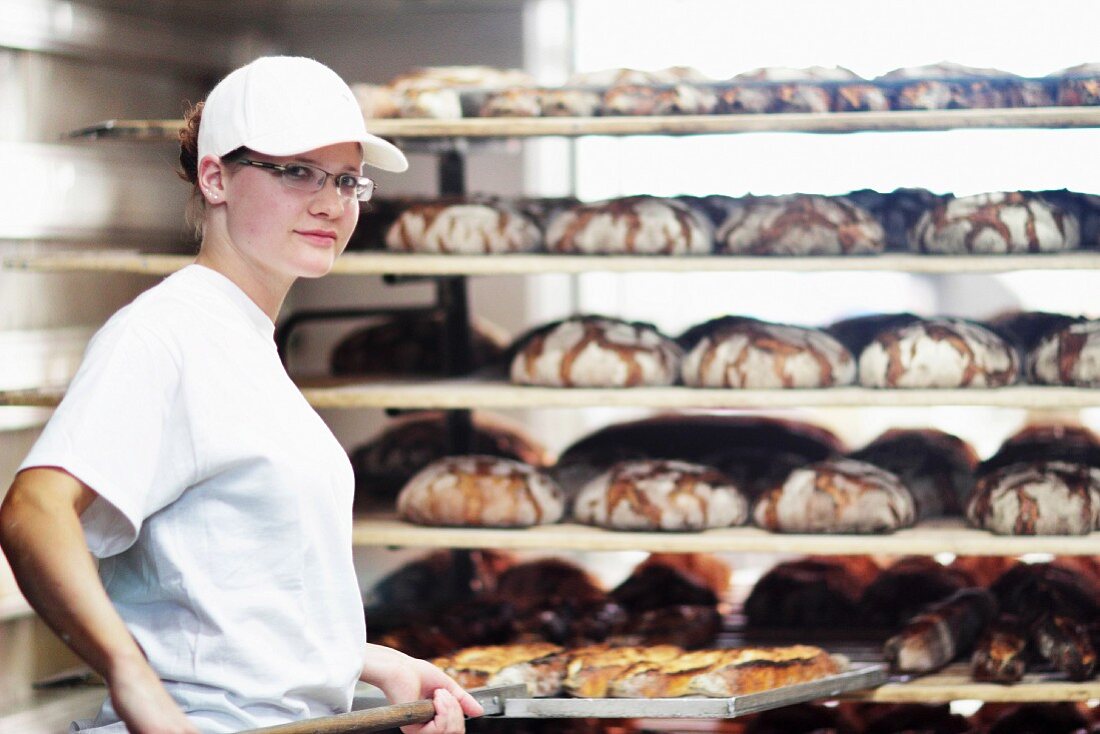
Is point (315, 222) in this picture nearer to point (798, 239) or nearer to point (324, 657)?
point (324, 657)

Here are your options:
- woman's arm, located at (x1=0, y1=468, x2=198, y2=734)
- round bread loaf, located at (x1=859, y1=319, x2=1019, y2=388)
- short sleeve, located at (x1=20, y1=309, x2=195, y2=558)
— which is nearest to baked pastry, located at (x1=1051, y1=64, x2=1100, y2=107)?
round bread loaf, located at (x1=859, y1=319, x2=1019, y2=388)

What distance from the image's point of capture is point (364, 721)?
1.41 meters

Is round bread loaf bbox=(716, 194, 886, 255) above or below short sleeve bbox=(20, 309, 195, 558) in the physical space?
above

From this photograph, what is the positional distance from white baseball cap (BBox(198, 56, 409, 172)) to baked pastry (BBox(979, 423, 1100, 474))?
198 cm

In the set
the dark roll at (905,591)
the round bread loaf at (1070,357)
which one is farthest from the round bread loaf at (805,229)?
the dark roll at (905,591)

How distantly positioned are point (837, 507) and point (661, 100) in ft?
3.11

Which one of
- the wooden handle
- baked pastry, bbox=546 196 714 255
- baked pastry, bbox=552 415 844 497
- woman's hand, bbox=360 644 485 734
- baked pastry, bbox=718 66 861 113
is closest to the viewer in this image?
the wooden handle

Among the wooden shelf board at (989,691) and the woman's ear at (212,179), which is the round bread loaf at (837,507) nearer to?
the wooden shelf board at (989,691)

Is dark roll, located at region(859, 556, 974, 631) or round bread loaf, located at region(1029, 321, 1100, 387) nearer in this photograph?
round bread loaf, located at region(1029, 321, 1100, 387)

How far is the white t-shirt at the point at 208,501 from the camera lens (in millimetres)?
1260

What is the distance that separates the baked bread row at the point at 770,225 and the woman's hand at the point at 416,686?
1.33 meters

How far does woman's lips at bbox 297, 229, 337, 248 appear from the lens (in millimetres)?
1418

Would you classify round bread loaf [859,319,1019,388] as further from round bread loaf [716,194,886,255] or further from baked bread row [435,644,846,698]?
baked bread row [435,644,846,698]

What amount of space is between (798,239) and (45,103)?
1866 mm
